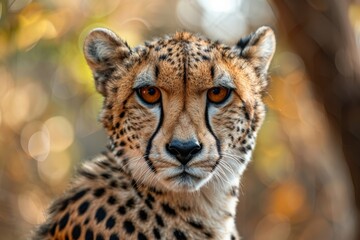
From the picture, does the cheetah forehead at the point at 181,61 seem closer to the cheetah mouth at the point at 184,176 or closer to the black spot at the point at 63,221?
the cheetah mouth at the point at 184,176

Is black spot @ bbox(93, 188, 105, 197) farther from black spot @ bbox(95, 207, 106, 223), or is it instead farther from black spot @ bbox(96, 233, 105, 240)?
black spot @ bbox(96, 233, 105, 240)

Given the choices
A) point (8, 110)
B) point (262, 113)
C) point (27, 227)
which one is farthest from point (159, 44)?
point (8, 110)

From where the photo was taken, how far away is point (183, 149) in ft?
14.5

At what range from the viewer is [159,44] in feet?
16.1

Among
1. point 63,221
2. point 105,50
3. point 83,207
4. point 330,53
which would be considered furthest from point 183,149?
point 330,53

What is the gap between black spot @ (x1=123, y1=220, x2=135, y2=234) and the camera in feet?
15.0

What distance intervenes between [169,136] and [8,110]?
6573mm

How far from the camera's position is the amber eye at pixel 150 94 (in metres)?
4.69

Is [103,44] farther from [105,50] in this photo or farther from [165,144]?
[165,144]

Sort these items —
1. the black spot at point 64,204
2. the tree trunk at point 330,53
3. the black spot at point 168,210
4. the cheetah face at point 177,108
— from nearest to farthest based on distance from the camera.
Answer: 1. the cheetah face at point 177,108
2. the black spot at point 168,210
3. the black spot at point 64,204
4. the tree trunk at point 330,53

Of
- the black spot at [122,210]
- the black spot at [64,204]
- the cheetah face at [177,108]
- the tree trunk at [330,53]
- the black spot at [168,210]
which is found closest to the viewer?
the cheetah face at [177,108]

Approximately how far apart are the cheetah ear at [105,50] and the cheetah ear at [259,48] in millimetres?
643

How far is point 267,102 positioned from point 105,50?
1816 mm

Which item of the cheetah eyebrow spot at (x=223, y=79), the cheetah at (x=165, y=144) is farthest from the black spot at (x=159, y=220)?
the cheetah eyebrow spot at (x=223, y=79)
